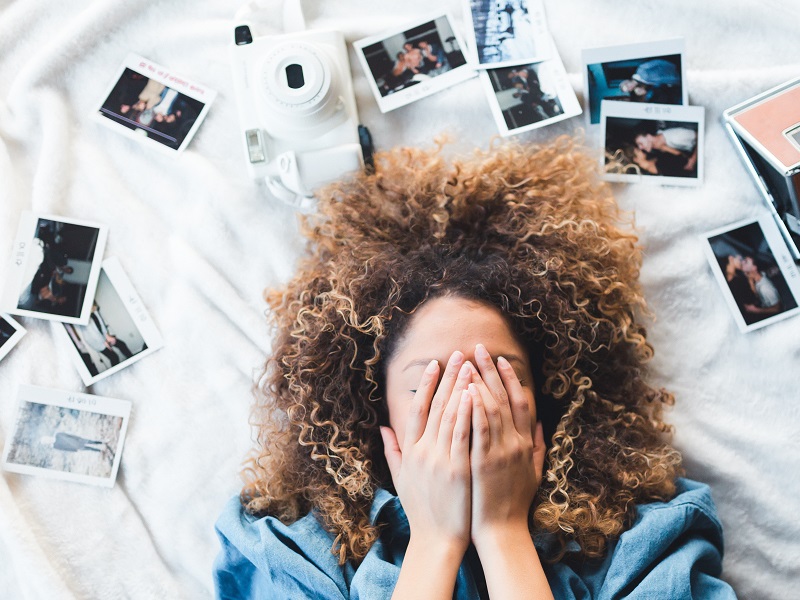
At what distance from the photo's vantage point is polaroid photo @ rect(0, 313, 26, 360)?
1.20 meters

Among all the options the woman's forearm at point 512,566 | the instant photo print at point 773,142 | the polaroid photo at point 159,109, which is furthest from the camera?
the polaroid photo at point 159,109

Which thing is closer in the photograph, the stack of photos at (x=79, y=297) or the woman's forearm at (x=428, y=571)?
the woman's forearm at (x=428, y=571)

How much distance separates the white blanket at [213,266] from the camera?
1.15 meters

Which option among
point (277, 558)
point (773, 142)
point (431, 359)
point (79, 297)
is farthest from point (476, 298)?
point (79, 297)

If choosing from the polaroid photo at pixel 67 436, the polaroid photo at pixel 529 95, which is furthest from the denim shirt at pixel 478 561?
the polaroid photo at pixel 529 95

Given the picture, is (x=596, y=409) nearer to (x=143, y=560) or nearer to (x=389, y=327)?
(x=389, y=327)

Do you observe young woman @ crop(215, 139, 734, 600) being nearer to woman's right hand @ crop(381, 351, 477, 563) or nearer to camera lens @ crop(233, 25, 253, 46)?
woman's right hand @ crop(381, 351, 477, 563)

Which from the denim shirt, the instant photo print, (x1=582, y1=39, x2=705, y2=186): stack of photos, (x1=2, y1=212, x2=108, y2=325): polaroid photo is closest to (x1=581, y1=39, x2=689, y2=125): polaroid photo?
(x1=582, y1=39, x2=705, y2=186): stack of photos

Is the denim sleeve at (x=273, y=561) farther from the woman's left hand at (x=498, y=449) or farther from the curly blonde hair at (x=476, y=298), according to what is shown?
the woman's left hand at (x=498, y=449)

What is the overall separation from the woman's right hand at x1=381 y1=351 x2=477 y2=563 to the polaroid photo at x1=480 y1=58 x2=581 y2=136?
48 cm

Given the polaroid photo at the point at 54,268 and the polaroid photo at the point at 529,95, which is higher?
the polaroid photo at the point at 529,95

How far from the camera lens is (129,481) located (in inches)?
47.2

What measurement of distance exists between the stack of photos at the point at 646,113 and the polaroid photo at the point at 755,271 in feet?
0.37

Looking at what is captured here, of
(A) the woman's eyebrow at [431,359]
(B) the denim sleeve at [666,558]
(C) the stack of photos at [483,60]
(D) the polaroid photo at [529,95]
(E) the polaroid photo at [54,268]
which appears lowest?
(B) the denim sleeve at [666,558]
